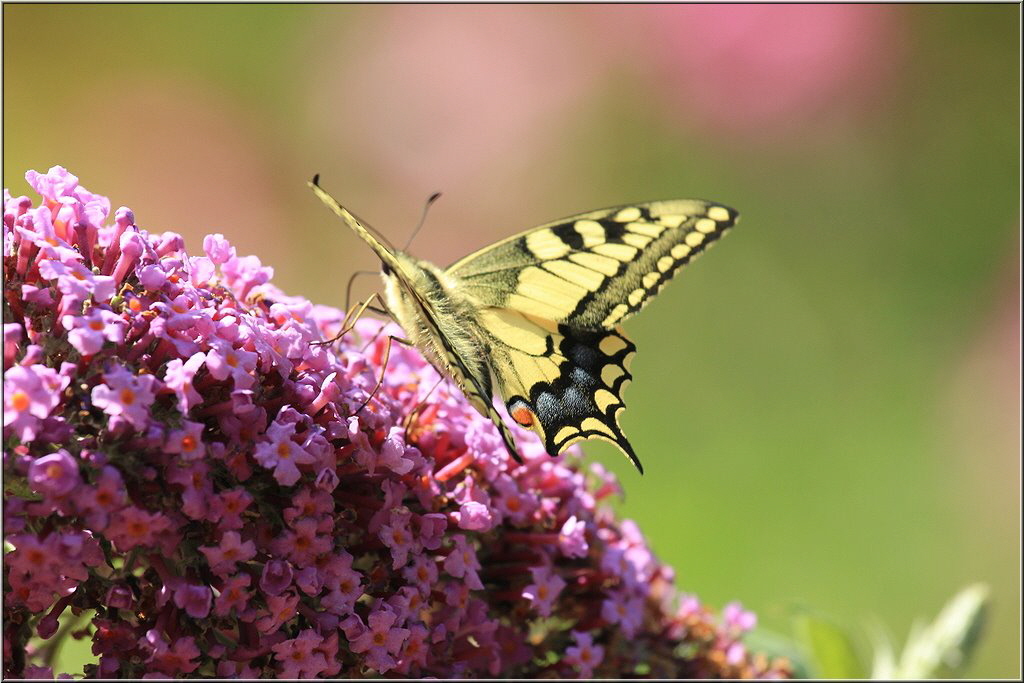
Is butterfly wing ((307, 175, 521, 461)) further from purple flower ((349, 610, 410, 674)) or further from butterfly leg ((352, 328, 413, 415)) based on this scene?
purple flower ((349, 610, 410, 674))

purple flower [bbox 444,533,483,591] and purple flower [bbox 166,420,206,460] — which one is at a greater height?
purple flower [bbox 166,420,206,460]

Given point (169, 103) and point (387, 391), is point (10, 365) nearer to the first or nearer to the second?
point (387, 391)

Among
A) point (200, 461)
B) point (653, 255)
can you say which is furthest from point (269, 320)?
point (653, 255)

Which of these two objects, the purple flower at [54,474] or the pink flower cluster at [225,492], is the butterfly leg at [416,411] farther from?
the purple flower at [54,474]

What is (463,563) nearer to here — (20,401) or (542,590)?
(542,590)

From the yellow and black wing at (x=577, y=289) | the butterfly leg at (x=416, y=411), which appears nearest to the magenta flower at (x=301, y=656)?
the butterfly leg at (x=416, y=411)

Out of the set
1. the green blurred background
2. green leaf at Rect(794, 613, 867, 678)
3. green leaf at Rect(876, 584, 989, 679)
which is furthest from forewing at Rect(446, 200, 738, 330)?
the green blurred background
